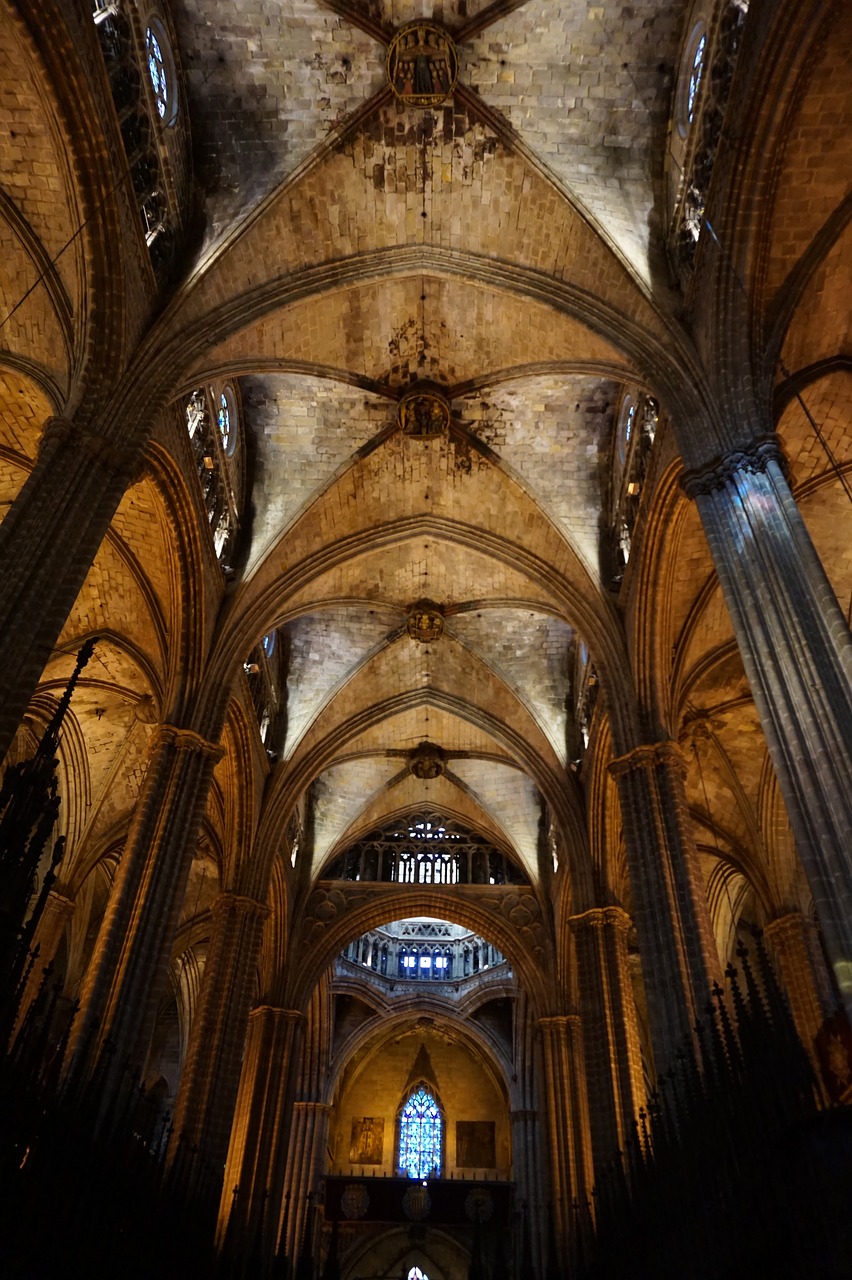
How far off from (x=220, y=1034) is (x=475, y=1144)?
16.9m

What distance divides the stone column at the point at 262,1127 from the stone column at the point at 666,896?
934 centimetres

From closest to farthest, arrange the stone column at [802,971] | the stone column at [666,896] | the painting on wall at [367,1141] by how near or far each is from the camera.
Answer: the stone column at [666,896] → the stone column at [802,971] → the painting on wall at [367,1141]

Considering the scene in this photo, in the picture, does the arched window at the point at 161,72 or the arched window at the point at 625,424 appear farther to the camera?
the arched window at the point at 625,424

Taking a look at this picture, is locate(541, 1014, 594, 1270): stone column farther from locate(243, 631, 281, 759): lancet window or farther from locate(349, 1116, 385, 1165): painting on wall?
locate(349, 1116, 385, 1165): painting on wall

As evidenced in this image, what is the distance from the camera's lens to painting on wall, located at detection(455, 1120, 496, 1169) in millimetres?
28266

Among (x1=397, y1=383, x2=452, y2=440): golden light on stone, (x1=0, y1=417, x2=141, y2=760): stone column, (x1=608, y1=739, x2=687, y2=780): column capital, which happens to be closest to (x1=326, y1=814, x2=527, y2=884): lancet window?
(x1=608, y1=739, x2=687, y2=780): column capital

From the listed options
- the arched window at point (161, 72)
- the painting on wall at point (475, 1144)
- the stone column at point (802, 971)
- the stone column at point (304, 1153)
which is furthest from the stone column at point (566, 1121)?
the arched window at point (161, 72)

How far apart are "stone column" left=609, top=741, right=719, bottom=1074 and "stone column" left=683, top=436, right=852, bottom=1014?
4.16m

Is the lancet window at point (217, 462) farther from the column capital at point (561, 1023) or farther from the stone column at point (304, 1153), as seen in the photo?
the stone column at point (304, 1153)

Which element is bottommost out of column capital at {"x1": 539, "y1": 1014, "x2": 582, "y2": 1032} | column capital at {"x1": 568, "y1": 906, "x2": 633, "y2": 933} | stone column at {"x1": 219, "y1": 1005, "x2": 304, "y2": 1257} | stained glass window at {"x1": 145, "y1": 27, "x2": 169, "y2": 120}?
stone column at {"x1": 219, "y1": 1005, "x2": 304, "y2": 1257}

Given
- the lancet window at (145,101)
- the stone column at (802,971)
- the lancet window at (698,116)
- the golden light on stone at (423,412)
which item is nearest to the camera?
the lancet window at (698,116)

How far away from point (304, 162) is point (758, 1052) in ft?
39.2

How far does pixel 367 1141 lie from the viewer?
94.6 feet

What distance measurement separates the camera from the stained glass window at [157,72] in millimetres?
11328
